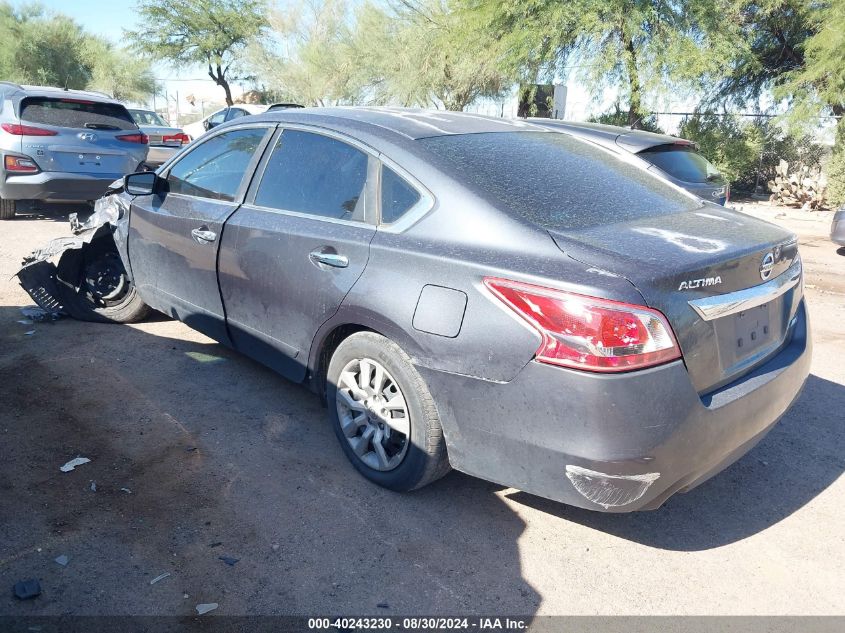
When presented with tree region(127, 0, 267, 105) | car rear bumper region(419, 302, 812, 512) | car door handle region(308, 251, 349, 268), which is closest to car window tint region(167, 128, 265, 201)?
car door handle region(308, 251, 349, 268)

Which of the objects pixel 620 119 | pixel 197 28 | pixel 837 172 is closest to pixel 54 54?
pixel 197 28

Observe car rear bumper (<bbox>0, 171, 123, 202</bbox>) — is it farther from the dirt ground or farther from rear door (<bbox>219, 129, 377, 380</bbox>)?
rear door (<bbox>219, 129, 377, 380</bbox>)

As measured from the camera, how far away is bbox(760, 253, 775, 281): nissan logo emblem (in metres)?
2.78

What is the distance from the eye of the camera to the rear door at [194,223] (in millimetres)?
3980

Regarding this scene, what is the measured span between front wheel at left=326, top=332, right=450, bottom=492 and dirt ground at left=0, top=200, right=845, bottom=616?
0.17m

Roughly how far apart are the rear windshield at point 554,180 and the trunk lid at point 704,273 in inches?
4.9

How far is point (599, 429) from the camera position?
238 cm

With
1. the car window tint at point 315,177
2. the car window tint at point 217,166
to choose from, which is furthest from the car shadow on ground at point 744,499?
the car window tint at point 217,166

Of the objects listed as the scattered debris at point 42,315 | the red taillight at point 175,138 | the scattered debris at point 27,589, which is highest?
the red taillight at point 175,138

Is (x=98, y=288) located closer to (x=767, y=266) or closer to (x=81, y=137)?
(x=81, y=137)

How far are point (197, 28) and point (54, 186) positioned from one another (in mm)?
25975

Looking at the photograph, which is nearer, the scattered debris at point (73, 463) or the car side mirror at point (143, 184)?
the scattered debris at point (73, 463)

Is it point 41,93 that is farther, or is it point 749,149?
point 749,149

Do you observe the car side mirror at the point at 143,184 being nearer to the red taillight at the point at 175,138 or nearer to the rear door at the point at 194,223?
the rear door at the point at 194,223
